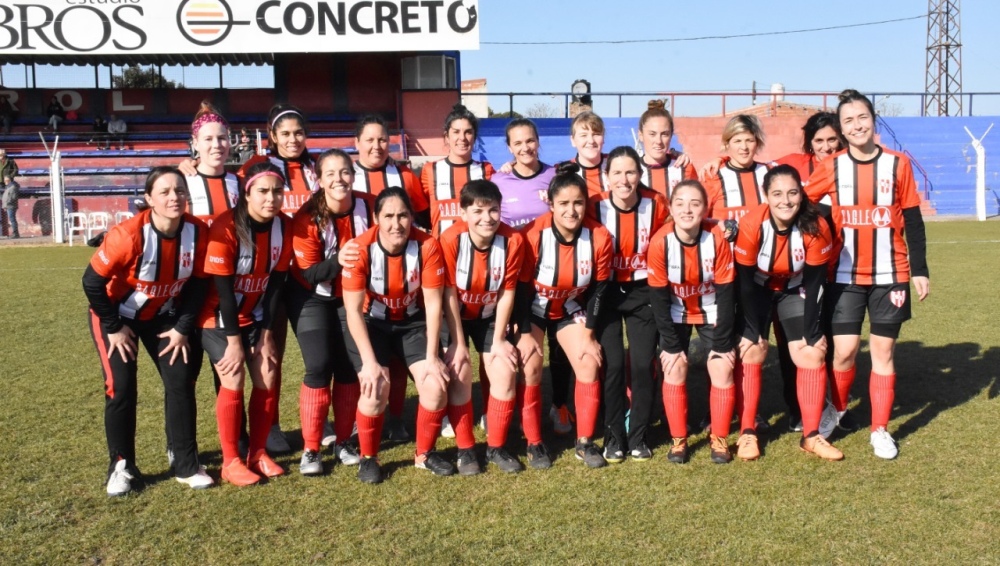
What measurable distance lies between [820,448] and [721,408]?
0.53 metres

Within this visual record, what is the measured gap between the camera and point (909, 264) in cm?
432

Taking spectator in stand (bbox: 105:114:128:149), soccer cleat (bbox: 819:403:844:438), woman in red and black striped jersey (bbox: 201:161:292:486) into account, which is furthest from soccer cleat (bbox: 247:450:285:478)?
spectator in stand (bbox: 105:114:128:149)

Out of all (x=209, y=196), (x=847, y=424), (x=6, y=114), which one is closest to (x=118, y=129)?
(x=6, y=114)

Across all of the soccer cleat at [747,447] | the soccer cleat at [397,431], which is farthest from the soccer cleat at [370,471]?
the soccer cleat at [747,447]

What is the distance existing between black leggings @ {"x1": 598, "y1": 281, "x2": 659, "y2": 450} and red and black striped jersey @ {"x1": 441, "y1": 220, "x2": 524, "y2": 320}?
1.91 ft

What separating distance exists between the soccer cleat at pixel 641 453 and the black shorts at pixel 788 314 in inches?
30.0

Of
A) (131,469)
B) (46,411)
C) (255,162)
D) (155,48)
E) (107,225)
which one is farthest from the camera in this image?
(155,48)

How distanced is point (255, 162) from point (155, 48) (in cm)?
1742

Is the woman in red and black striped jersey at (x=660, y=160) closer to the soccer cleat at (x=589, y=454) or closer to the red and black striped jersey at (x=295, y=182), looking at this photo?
the soccer cleat at (x=589, y=454)

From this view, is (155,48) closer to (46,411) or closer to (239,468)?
(46,411)

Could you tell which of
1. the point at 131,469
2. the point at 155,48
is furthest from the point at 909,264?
the point at 155,48

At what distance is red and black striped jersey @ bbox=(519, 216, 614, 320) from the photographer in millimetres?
4094

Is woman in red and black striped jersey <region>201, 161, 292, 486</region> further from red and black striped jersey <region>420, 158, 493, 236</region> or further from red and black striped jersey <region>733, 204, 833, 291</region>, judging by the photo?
red and black striped jersey <region>733, 204, 833, 291</region>

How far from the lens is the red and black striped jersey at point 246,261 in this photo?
3812mm
